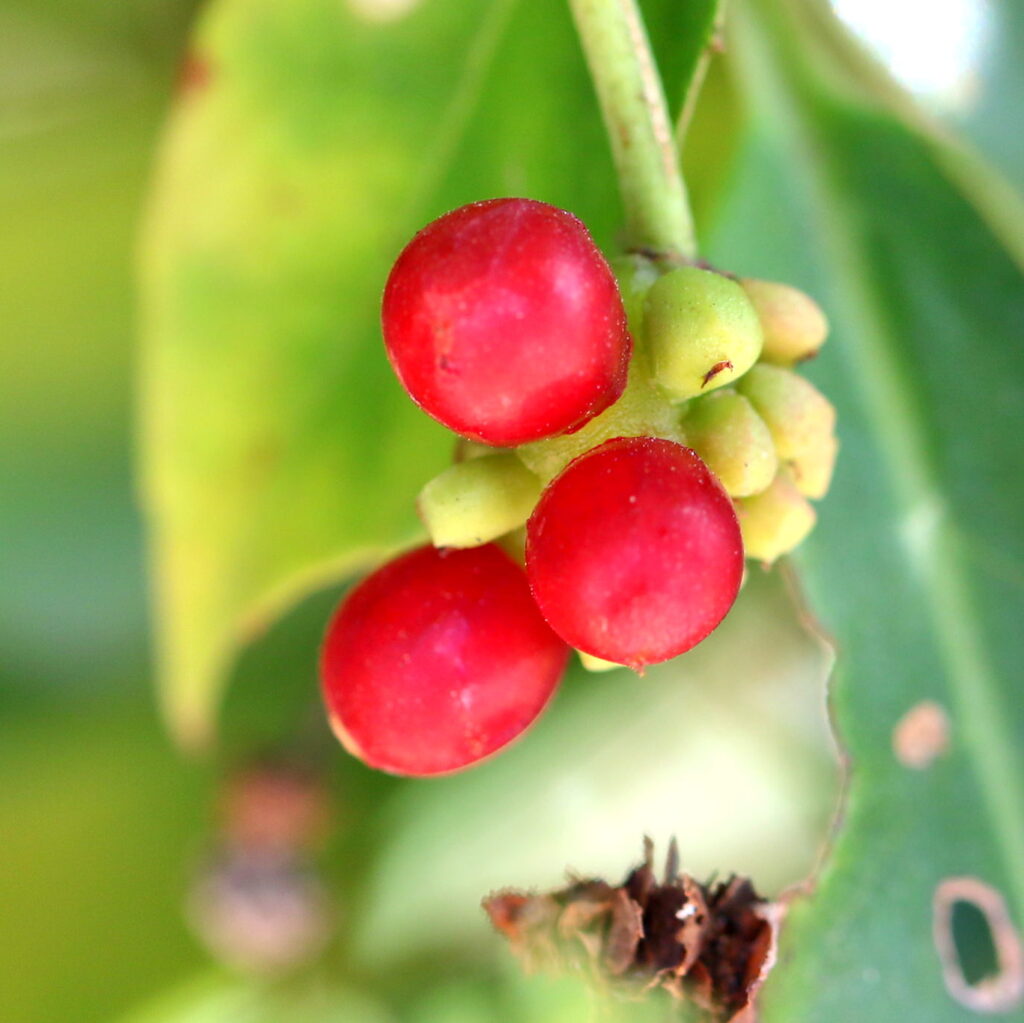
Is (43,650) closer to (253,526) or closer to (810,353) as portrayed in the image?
(253,526)

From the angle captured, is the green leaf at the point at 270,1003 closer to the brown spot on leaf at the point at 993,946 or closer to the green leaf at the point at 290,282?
the green leaf at the point at 290,282

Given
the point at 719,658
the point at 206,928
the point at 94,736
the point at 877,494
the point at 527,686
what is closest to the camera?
A: the point at 527,686

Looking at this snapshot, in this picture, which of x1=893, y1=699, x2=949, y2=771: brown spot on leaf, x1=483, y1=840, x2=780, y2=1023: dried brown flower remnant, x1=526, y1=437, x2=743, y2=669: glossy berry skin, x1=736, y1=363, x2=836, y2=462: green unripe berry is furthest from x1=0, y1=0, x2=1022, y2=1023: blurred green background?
x1=526, y1=437, x2=743, y2=669: glossy berry skin

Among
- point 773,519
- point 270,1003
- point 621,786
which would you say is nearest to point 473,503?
point 773,519

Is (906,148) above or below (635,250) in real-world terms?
above

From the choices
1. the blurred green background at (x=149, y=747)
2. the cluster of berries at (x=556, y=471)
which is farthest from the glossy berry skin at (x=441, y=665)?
the blurred green background at (x=149, y=747)

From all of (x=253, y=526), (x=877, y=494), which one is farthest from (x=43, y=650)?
(x=877, y=494)

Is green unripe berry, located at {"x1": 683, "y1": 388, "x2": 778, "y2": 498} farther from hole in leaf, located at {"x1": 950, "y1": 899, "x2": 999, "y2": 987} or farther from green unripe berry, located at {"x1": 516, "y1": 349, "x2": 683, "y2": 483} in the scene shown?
hole in leaf, located at {"x1": 950, "y1": 899, "x2": 999, "y2": 987}
